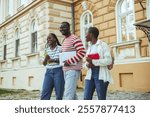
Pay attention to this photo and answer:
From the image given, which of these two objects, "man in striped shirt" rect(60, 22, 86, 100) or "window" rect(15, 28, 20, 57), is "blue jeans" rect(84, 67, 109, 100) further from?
"window" rect(15, 28, 20, 57)

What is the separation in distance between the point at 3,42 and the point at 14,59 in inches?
115

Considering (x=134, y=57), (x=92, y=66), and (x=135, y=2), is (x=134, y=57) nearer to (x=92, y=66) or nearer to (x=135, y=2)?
(x=135, y=2)

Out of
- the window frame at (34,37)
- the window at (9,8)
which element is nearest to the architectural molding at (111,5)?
the window frame at (34,37)

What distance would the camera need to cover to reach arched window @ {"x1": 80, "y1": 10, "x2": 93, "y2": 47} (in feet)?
40.7

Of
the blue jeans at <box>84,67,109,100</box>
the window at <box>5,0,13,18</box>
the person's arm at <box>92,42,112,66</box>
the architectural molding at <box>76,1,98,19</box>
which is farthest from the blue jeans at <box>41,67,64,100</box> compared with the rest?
the window at <box>5,0,13,18</box>

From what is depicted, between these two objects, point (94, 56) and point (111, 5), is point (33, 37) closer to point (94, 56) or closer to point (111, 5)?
point (111, 5)

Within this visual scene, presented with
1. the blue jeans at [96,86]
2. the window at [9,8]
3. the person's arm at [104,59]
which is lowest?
the blue jeans at [96,86]

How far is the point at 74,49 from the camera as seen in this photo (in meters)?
4.29

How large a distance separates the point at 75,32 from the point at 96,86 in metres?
9.48

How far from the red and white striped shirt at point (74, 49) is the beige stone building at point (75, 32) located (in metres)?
4.35

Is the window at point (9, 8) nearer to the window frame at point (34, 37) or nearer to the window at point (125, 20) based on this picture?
the window frame at point (34, 37)

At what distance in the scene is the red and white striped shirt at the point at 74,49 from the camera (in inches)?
163

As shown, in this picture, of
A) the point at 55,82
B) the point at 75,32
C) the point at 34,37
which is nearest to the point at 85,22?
the point at 75,32

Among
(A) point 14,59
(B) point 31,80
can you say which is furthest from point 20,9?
(B) point 31,80
